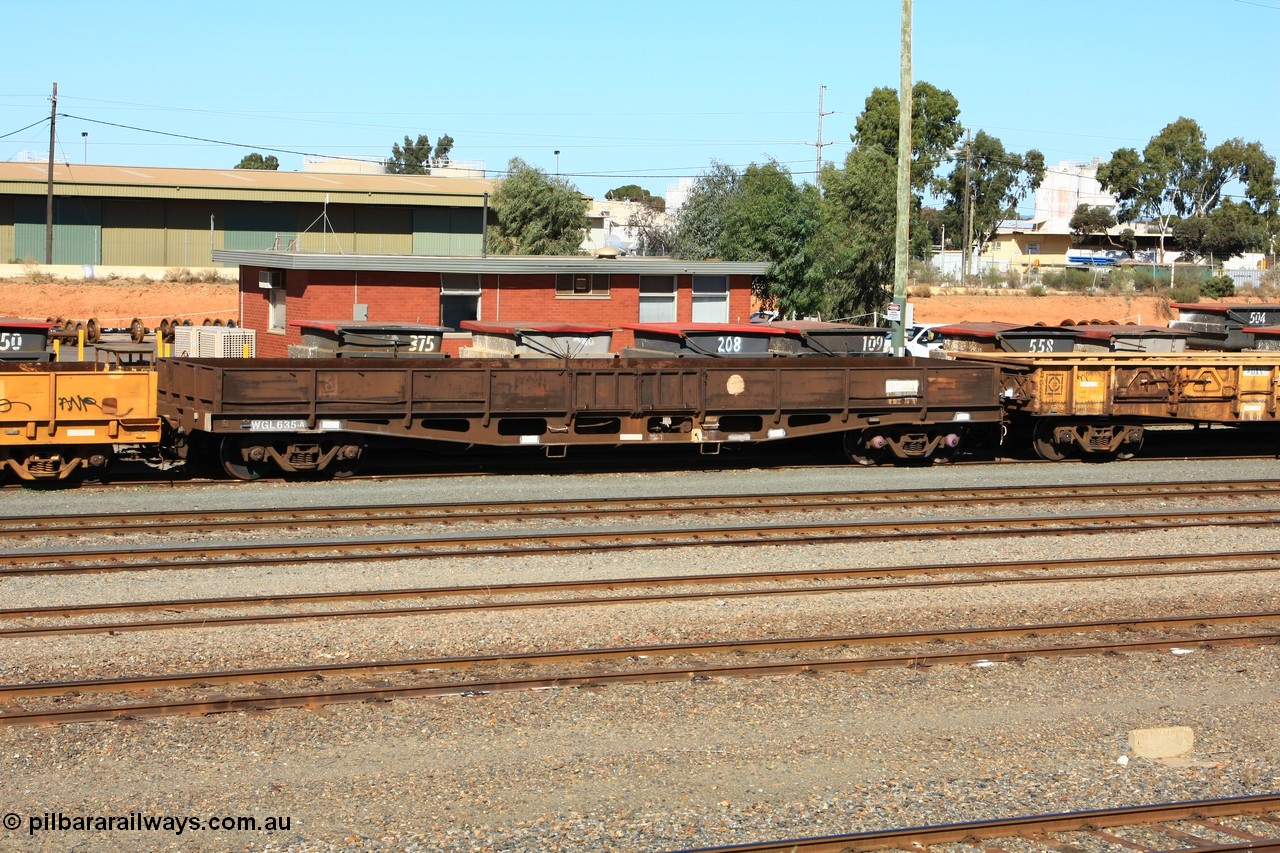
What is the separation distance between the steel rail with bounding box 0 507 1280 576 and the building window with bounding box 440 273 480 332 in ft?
53.6

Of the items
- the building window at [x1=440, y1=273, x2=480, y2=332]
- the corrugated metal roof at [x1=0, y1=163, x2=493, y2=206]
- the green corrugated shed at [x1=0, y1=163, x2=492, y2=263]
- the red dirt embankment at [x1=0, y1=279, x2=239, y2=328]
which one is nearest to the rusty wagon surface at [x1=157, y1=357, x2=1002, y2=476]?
the building window at [x1=440, y1=273, x2=480, y2=332]

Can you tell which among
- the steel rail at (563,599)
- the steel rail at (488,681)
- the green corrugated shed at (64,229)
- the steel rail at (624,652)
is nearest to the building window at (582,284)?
the steel rail at (563,599)

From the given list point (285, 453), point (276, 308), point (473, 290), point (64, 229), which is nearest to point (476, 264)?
point (473, 290)

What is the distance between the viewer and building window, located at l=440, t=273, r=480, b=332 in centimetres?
3059

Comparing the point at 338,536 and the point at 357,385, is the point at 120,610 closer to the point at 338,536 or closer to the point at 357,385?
the point at 338,536

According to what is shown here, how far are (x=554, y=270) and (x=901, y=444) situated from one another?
12.4 meters

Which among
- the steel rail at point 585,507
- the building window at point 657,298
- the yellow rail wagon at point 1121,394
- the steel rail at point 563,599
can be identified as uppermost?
the building window at point 657,298

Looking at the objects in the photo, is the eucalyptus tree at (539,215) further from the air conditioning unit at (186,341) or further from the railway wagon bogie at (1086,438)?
the railway wagon bogie at (1086,438)

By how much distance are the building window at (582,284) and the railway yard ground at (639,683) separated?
1590cm

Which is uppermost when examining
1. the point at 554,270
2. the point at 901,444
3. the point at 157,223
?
the point at 157,223

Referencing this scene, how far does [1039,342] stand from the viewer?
24391mm

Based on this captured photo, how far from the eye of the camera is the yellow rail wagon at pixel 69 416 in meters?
17.1

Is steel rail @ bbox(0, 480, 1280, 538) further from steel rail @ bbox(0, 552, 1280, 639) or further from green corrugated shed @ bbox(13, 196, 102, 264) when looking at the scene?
green corrugated shed @ bbox(13, 196, 102, 264)

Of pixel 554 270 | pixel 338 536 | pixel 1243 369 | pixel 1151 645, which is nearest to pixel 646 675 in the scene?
pixel 1151 645
